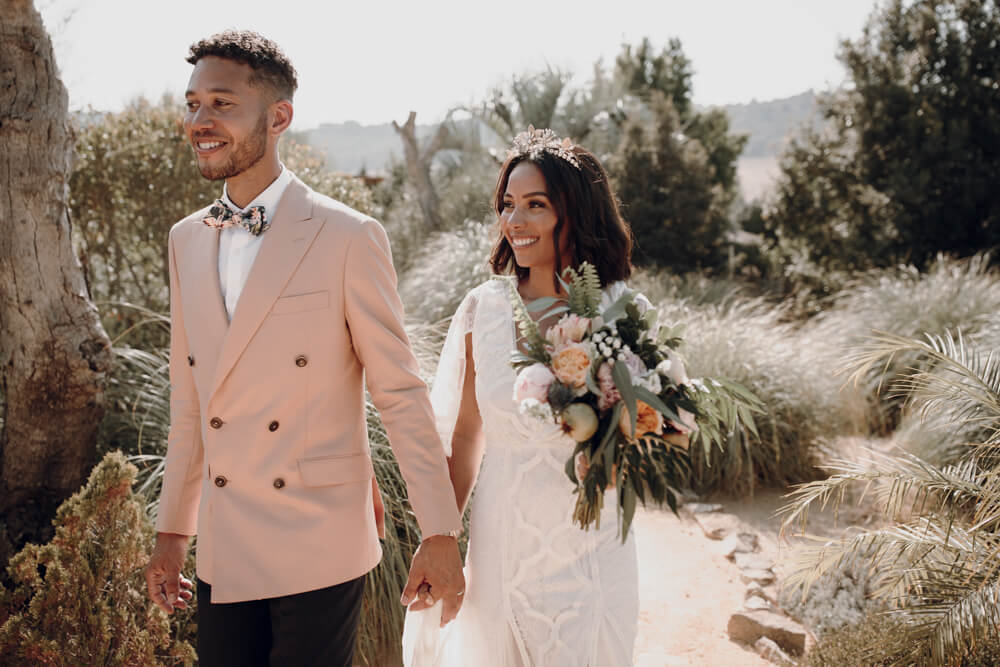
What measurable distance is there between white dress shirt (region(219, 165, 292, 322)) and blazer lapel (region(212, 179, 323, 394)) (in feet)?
0.18

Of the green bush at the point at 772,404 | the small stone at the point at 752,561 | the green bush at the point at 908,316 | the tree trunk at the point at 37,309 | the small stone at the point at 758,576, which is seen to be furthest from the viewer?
the green bush at the point at 908,316

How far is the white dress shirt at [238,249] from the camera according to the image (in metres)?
2.14

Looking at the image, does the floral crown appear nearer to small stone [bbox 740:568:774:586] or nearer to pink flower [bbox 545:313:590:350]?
pink flower [bbox 545:313:590:350]

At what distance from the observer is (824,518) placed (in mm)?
6316

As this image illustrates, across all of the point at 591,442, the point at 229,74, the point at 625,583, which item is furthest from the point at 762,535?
the point at 229,74

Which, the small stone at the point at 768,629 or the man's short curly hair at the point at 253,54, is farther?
the small stone at the point at 768,629

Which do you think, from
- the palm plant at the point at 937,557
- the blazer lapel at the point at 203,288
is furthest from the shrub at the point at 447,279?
the blazer lapel at the point at 203,288

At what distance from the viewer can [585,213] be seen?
2.80 meters

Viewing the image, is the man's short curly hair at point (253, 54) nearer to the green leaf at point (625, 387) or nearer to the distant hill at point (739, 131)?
the green leaf at point (625, 387)

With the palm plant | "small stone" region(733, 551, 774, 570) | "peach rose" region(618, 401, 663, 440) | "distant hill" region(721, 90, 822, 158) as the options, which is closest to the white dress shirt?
"peach rose" region(618, 401, 663, 440)

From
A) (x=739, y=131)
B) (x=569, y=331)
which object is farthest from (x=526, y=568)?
(x=739, y=131)

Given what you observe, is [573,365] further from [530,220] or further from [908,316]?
[908,316]

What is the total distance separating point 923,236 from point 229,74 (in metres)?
13.9

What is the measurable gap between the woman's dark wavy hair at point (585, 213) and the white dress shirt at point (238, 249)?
994 millimetres
